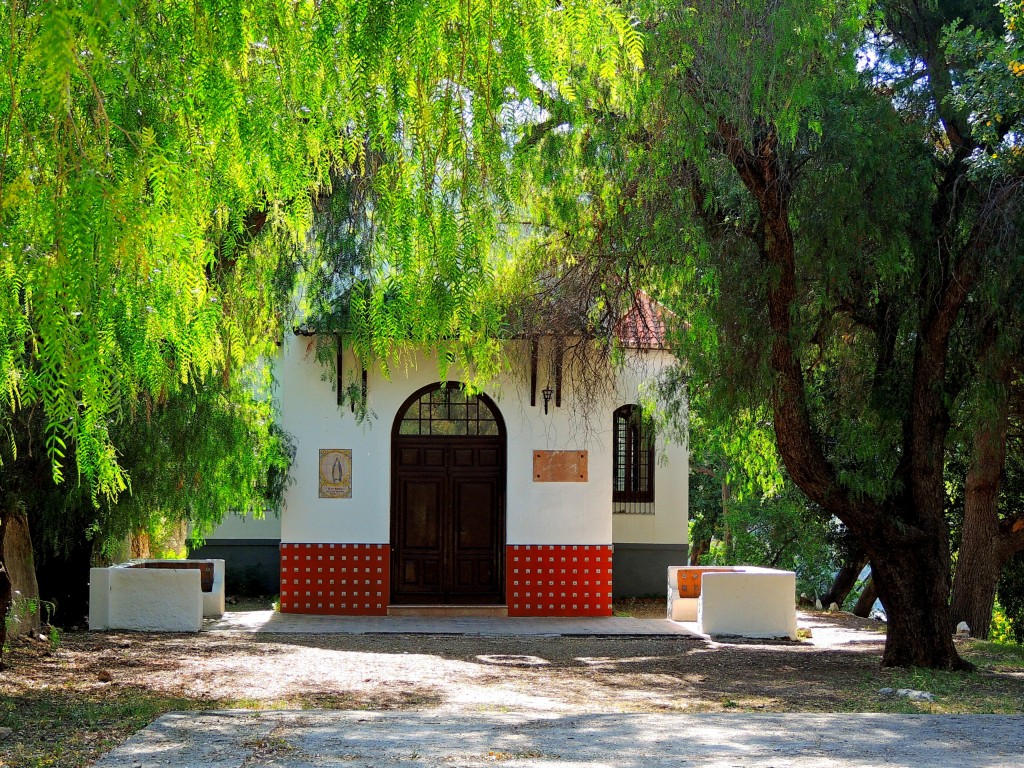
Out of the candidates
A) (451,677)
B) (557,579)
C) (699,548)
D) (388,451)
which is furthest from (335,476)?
(699,548)

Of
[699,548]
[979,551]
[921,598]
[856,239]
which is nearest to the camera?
[856,239]

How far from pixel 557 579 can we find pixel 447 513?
1818 mm

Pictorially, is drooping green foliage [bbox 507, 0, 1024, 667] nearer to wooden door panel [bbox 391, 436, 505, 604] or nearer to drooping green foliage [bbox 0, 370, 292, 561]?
drooping green foliage [bbox 0, 370, 292, 561]

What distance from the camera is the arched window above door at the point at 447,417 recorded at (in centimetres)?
1573

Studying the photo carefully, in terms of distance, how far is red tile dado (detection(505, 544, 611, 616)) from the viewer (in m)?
15.0

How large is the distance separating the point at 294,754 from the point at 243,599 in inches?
529

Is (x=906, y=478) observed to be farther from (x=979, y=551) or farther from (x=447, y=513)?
(x=447, y=513)

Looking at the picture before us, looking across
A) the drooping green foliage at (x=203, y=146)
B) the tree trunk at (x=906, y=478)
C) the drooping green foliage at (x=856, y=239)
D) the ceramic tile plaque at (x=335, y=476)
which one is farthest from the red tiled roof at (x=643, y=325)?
the drooping green foliage at (x=203, y=146)

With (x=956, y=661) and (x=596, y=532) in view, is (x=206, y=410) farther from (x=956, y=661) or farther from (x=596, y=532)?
(x=956, y=661)

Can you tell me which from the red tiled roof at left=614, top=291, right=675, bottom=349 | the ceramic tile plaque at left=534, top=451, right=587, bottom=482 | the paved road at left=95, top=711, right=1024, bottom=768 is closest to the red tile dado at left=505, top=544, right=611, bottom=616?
the ceramic tile plaque at left=534, top=451, right=587, bottom=482

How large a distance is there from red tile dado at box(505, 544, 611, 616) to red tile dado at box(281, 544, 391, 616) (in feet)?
5.62

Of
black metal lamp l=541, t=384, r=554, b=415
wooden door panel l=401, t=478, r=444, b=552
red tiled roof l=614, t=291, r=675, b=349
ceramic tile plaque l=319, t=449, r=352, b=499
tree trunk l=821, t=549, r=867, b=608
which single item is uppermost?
red tiled roof l=614, t=291, r=675, b=349

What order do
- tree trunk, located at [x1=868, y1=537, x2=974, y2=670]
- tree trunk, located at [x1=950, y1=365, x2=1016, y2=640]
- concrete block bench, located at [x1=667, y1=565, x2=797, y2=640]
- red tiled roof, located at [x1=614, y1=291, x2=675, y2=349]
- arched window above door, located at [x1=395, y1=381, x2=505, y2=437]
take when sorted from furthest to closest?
1. arched window above door, located at [x1=395, y1=381, x2=505, y2=437]
2. tree trunk, located at [x1=950, y1=365, x2=1016, y2=640]
3. concrete block bench, located at [x1=667, y1=565, x2=797, y2=640]
4. red tiled roof, located at [x1=614, y1=291, x2=675, y2=349]
5. tree trunk, located at [x1=868, y1=537, x2=974, y2=670]

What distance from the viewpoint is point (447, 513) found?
615 inches
